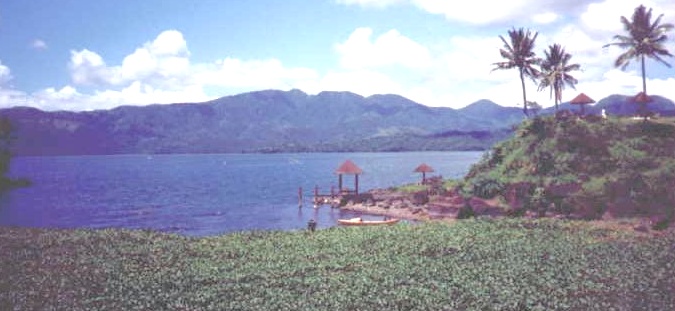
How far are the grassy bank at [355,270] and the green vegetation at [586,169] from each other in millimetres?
6224

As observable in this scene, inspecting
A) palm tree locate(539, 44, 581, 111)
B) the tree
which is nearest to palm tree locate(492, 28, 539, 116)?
palm tree locate(539, 44, 581, 111)

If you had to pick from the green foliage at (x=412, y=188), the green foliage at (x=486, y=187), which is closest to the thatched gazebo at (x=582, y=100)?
the green foliage at (x=486, y=187)

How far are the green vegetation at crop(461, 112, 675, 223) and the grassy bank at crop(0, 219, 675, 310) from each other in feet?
20.4

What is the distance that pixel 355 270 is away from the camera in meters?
32.4

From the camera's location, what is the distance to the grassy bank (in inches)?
1017

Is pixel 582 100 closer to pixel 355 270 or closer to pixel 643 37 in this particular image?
pixel 643 37

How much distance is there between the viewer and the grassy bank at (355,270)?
25.8 meters

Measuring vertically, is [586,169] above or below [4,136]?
below

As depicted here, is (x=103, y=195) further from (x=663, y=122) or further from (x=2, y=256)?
(x=663, y=122)

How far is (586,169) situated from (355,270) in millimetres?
35152

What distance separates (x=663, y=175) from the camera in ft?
167

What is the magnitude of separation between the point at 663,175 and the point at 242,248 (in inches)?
1514

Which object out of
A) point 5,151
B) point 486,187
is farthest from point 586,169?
point 5,151

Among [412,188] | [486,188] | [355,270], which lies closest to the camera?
[355,270]
